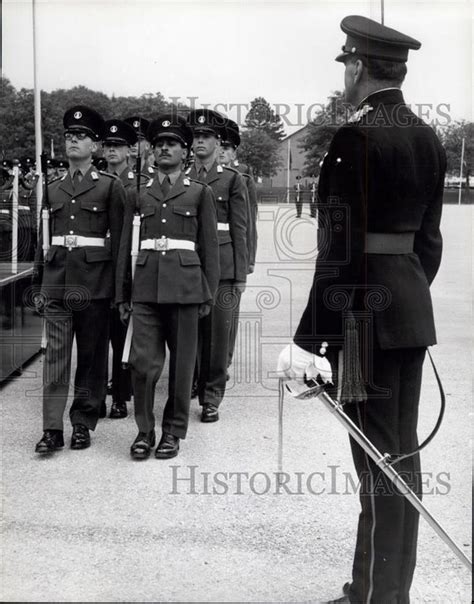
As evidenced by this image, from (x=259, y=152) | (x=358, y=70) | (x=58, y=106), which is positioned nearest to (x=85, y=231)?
(x=358, y=70)

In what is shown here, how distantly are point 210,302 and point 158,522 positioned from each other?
5.47ft

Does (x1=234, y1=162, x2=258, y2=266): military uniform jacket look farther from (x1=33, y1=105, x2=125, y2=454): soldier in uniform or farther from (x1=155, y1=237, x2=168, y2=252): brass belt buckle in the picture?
(x1=155, y1=237, x2=168, y2=252): brass belt buckle

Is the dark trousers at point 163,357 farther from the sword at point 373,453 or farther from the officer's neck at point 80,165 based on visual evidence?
the sword at point 373,453

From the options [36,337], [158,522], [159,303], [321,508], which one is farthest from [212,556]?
[36,337]

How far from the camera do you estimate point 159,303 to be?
5027mm

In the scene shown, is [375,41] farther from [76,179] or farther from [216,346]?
[216,346]

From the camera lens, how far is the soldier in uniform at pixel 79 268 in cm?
523

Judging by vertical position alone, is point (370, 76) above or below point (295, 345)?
above

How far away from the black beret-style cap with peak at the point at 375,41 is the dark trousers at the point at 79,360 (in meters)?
2.83

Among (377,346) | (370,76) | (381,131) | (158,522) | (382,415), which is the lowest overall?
(158,522)

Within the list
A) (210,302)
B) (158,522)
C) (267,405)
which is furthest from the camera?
(267,405)

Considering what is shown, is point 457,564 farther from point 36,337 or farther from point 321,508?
point 36,337

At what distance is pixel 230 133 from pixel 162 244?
2642 millimetres

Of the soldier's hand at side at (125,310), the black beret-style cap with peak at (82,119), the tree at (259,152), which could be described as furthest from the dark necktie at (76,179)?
the tree at (259,152)
